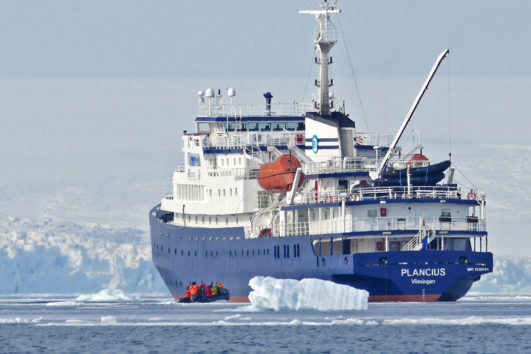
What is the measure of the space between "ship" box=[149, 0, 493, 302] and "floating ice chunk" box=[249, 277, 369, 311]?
349 centimetres

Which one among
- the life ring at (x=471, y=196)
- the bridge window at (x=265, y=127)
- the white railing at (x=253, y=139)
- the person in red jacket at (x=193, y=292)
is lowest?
the person in red jacket at (x=193, y=292)

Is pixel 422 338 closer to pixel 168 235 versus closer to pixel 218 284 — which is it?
pixel 218 284

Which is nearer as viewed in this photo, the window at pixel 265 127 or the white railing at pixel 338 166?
the white railing at pixel 338 166

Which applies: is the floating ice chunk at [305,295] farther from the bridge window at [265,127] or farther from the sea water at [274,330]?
the bridge window at [265,127]

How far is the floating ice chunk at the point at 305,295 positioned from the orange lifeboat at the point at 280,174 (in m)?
10.7

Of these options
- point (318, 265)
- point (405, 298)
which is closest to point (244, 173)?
point (318, 265)

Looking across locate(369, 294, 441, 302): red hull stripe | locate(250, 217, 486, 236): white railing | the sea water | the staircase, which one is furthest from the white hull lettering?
locate(250, 217, 486, 236): white railing

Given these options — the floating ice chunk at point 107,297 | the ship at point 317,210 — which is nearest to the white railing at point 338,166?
the ship at point 317,210

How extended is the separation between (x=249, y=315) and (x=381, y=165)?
1423 centimetres

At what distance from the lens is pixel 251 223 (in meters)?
96.4

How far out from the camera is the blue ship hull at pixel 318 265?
8656 centimetres

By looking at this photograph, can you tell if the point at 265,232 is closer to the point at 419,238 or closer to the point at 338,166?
the point at 338,166

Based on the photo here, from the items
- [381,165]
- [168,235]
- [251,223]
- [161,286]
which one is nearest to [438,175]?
[381,165]

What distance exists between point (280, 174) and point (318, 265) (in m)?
6.96
